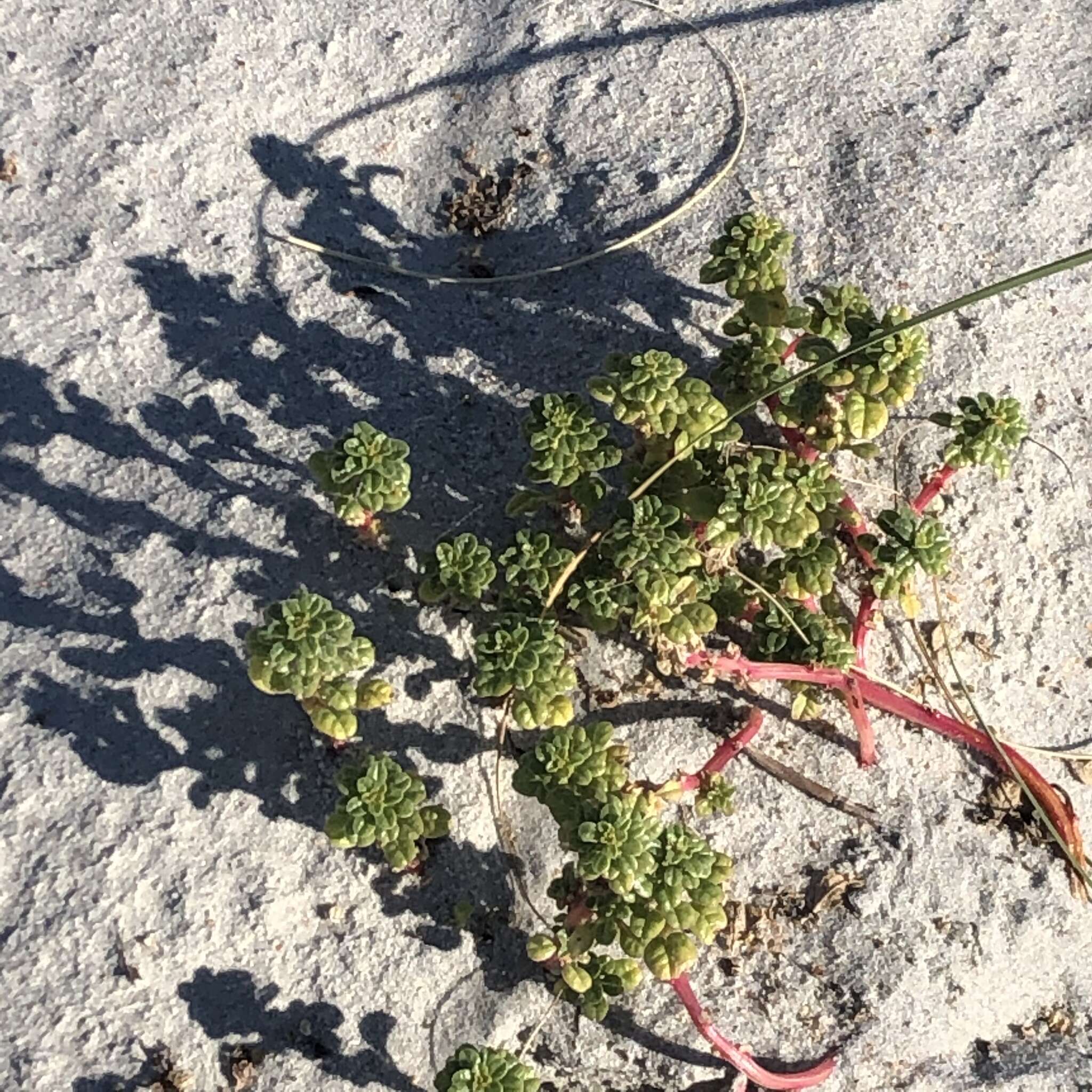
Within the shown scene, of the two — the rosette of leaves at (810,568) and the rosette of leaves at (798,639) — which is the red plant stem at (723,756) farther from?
the rosette of leaves at (810,568)

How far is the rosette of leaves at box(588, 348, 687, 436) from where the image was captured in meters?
2.96

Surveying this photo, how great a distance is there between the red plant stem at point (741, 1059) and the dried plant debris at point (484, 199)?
2288 millimetres

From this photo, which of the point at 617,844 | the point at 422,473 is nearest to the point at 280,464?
the point at 422,473

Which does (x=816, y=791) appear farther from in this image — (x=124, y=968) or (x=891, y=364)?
(x=124, y=968)

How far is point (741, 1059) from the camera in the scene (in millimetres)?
2879

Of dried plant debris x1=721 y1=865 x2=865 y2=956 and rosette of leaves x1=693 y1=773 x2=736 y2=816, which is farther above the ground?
rosette of leaves x1=693 y1=773 x2=736 y2=816

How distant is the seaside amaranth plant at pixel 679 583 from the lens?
8.79 ft

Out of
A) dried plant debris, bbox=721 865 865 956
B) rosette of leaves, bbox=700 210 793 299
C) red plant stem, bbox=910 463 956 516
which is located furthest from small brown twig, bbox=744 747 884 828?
rosette of leaves, bbox=700 210 793 299

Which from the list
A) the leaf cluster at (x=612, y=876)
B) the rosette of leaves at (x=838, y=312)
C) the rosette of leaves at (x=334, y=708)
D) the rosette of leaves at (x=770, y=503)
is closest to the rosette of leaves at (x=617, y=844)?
the leaf cluster at (x=612, y=876)

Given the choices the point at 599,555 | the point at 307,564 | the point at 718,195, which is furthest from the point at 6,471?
the point at 718,195

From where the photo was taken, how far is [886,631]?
11.0 feet

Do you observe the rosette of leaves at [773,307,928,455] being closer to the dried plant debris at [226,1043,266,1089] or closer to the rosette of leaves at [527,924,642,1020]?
the rosette of leaves at [527,924,642,1020]

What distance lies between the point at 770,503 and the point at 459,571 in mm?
788

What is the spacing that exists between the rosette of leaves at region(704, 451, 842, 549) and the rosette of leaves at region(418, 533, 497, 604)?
0.57 metres
